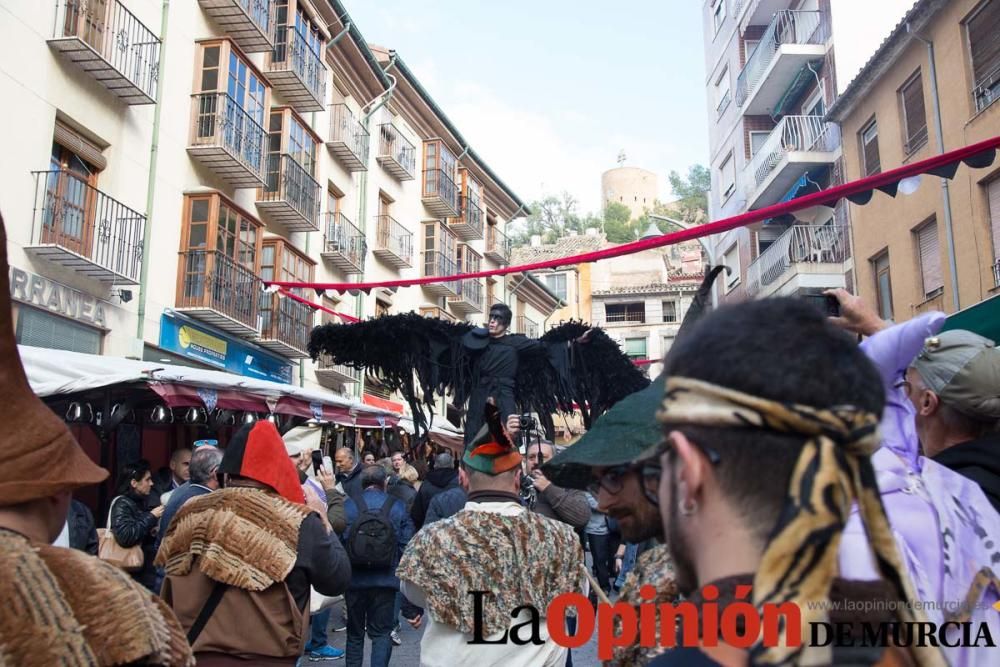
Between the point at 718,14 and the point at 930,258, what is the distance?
1585 centimetres

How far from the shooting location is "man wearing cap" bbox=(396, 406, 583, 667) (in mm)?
3703

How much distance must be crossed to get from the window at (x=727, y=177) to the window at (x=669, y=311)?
19442 mm

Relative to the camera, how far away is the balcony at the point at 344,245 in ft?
75.0

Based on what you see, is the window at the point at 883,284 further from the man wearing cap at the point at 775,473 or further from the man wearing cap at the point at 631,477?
the man wearing cap at the point at 775,473

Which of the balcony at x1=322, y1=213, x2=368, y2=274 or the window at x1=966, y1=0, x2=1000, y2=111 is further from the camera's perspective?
the balcony at x1=322, y1=213, x2=368, y2=274

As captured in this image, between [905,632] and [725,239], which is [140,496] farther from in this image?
[725,239]

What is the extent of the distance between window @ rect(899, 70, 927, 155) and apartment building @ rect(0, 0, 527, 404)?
1071 centimetres

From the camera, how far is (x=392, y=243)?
89.4 ft

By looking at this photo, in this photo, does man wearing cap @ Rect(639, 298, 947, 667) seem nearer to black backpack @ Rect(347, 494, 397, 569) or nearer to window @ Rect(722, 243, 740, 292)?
black backpack @ Rect(347, 494, 397, 569)

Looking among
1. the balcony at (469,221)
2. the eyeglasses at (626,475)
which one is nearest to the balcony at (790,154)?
the balcony at (469,221)

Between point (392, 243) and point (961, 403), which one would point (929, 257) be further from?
point (961, 403)

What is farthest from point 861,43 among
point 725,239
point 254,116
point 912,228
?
point 254,116

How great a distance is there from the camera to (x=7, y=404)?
6.94 ft

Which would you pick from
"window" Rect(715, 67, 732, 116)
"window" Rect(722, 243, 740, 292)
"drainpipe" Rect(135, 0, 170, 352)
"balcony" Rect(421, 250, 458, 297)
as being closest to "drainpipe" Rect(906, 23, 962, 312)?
"window" Rect(722, 243, 740, 292)
